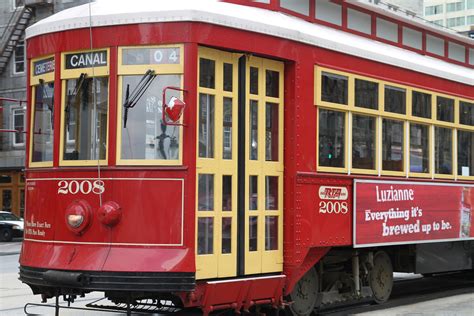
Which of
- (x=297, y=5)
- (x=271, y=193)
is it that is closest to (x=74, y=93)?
(x=271, y=193)

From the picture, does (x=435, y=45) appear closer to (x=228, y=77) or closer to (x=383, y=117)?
(x=383, y=117)

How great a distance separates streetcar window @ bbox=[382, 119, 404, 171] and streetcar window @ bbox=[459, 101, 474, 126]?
75.1 inches

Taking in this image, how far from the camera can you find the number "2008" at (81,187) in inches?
336

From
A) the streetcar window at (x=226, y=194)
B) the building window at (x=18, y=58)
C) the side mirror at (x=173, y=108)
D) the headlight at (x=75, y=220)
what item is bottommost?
the headlight at (x=75, y=220)

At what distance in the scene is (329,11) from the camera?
1069cm

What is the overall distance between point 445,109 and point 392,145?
168cm

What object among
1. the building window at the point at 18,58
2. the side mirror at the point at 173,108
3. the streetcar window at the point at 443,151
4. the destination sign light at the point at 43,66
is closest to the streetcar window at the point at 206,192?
the side mirror at the point at 173,108

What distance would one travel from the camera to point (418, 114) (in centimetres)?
1159

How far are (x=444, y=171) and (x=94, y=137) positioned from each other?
581 cm

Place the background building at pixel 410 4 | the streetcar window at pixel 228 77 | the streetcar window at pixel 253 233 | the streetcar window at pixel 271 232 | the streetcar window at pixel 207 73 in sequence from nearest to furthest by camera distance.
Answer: the streetcar window at pixel 207 73 → the streetcar window at pixel 228 77 → the streetcar window at pixel 253 233 → the streetcar window at pixel 271 232 → the background building at pixel 410 4

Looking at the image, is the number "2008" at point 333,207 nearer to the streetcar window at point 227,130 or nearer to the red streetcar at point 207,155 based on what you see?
the red streetcar at point 207,155

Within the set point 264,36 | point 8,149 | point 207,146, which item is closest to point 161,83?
point 207,146

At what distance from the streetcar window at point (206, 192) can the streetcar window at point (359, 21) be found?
11.6ft

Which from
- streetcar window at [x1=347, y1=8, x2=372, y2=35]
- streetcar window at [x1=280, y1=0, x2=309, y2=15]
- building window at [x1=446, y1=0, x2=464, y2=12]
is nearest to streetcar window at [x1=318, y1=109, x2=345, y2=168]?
streetcar window at [x1=280, y1=0, x2=309, y2=15]
